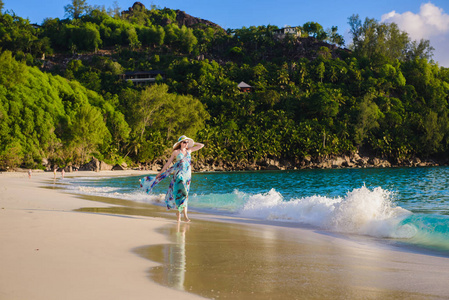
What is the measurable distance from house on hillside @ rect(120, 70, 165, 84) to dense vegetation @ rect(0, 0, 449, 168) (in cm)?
271

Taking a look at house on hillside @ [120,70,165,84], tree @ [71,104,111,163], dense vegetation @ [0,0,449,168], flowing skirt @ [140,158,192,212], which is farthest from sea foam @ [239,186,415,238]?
house on hillside @ [120,70,165,84]

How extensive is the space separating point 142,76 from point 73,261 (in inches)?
4365

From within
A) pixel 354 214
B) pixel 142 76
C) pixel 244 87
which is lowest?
pixel 354 214

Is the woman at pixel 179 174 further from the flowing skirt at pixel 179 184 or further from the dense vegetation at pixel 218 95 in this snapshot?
the dense vegetation at pixel 218 95

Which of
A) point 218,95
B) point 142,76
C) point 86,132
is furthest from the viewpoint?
point 142,76

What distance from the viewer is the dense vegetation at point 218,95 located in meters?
57.1

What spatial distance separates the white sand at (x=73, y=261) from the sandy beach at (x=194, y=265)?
1 cm

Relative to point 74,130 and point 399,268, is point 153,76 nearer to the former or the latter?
point 74,130

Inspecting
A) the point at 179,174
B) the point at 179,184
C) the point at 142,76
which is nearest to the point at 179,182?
the point at 179,184

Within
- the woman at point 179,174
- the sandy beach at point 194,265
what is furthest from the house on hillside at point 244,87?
the sandy beach at point 194,265

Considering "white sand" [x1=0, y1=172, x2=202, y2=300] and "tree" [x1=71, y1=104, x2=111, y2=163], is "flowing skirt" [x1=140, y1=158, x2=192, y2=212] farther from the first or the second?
"tree" [x1=71, y1=104, x2=111, y2=163]

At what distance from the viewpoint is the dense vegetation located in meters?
57.1

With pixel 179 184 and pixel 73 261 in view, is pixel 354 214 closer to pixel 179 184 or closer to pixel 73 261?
pixel 179 184

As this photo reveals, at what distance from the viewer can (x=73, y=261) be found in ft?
15.5
